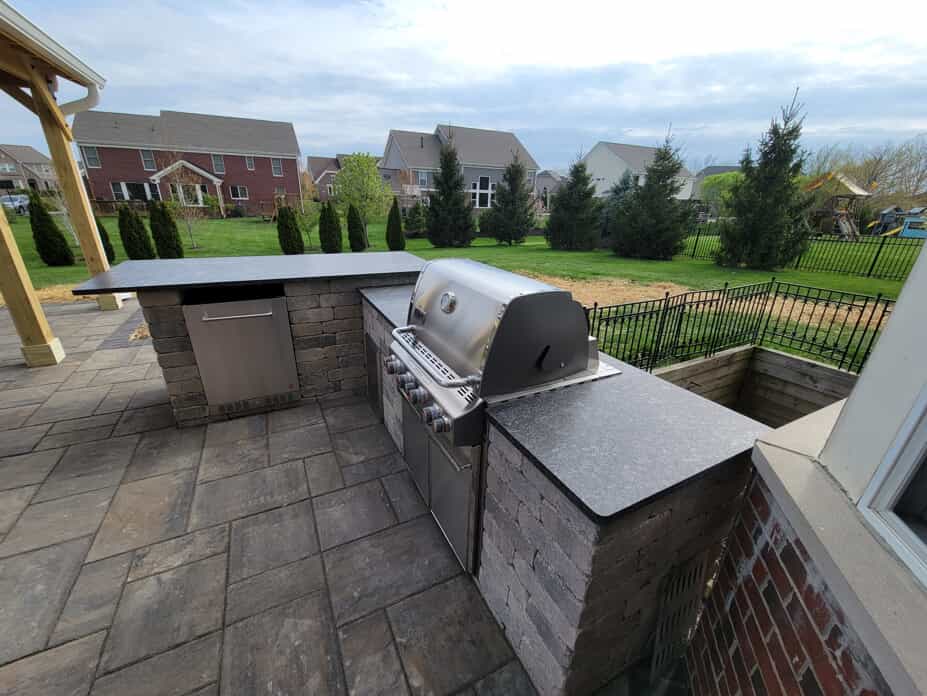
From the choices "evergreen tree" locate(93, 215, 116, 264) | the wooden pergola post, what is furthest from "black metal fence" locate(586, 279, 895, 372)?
"evergreen tree" locate(93, 215, 116, 264)

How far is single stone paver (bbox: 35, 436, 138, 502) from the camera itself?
271 centimetres

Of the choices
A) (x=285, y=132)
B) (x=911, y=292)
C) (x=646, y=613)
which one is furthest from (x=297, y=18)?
(x=285, y=132)

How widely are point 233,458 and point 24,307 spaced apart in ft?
12.4

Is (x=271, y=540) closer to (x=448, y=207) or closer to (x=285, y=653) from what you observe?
(x=285, y=653)

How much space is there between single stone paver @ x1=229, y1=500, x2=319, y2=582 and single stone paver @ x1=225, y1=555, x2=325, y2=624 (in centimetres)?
5

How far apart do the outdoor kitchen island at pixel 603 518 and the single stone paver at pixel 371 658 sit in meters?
0.55

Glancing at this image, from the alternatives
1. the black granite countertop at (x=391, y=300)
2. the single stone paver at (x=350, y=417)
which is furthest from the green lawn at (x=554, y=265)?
the single stone paver at (x=350, y=417)

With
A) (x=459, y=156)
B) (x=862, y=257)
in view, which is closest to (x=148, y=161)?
(x=459, y=156)

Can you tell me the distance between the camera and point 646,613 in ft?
5.24

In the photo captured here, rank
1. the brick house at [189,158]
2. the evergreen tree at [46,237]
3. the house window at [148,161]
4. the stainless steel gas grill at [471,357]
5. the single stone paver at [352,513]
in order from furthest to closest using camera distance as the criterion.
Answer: the house window at [148,161] < the brick house at [189,158] < the evergreen tree at [46,237] < the single stone paver at [352,513] < the stainless steel gas grill at [471,357]

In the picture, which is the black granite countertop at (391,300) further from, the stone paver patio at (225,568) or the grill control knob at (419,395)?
the stone paver patio at (225,568)

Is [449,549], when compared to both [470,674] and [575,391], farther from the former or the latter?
[575,391]

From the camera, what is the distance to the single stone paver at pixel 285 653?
5.54ft

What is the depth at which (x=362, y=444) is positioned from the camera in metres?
3.32
